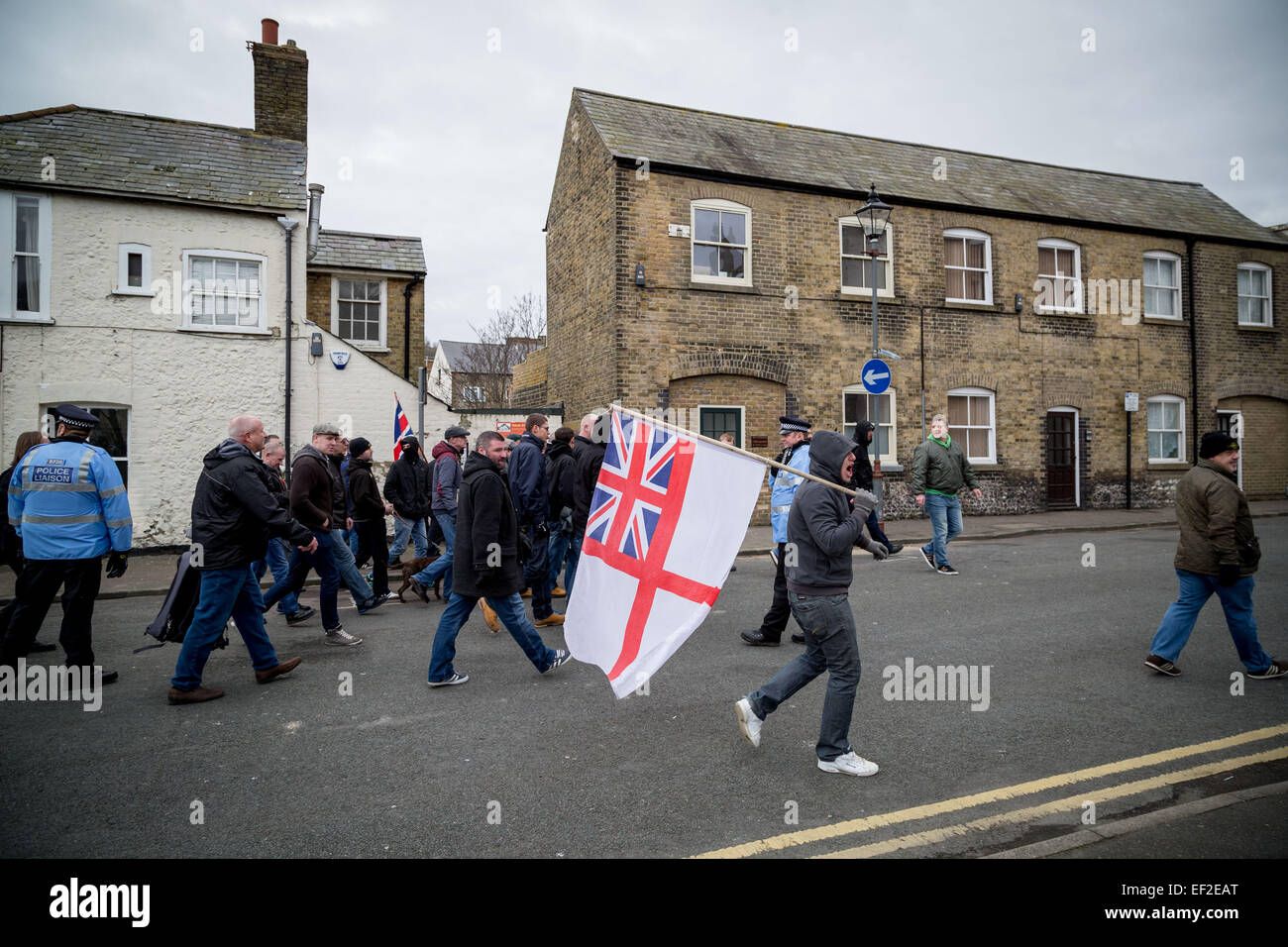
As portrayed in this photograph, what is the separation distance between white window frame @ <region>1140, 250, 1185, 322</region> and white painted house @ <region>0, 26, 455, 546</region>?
1894cm

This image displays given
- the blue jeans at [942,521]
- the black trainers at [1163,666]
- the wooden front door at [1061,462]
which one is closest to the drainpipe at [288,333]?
the blue jeans at [942,521]

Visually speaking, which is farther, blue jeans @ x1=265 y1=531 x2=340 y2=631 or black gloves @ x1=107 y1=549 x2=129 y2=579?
blue jeans @ x1=265 y1=531 x2=340 y2=631

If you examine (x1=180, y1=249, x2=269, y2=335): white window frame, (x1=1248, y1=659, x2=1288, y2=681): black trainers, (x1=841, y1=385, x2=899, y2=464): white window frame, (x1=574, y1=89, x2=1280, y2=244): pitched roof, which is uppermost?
(x1=574, y1=89, x2=1280, y2=244): pitched roof

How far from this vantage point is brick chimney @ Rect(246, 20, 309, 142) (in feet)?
56.3

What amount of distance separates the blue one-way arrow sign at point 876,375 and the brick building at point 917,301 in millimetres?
802

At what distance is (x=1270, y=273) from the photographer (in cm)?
2169

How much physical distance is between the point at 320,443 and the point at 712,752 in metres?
5.38

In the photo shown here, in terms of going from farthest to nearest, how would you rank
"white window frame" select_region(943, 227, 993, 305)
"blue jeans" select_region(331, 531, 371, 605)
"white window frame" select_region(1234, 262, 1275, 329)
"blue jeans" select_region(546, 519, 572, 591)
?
"white window frame" select_region(1234, 262, 1275, 329) < "white window frame" select_region(943, 227, 993, 305) < "blue jeans" select_region(546, 519, 572, 591) < "blue jeans" select_region(331, 531, 371, 605)

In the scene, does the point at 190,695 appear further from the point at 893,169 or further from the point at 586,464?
the point at 893,169

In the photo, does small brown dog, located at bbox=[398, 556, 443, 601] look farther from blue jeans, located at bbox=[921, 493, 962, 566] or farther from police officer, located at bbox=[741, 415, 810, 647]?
blue jeans, located at bbox=[921, 493, 962, 566]

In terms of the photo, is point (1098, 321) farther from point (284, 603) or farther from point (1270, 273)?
point (284, 603)

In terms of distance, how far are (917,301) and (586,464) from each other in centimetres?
1245

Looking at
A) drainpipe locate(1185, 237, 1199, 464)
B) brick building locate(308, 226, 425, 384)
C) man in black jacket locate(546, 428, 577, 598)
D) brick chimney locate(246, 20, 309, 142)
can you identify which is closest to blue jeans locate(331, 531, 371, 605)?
man in black jacket locate(546, 428, 577, 598)
